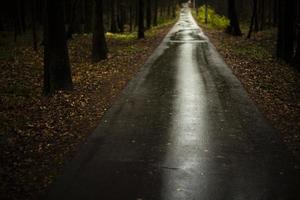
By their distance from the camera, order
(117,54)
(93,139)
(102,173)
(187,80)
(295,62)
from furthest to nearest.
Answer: (117,54) → (295,62) → (187,80) → (93,139) → (102,173)

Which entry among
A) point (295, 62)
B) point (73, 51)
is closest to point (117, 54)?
point (73, 51)

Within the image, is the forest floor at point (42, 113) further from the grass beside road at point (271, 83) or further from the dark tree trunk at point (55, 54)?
the grass beside road at point (271, 83)

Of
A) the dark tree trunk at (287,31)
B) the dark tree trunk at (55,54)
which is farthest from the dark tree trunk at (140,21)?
the dark tree trunk at (55,54)

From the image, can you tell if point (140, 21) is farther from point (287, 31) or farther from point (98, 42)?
point (287, 31)

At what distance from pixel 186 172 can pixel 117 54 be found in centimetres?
1812

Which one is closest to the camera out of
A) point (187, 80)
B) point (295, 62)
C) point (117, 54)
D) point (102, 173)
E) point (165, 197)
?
point (165, 197)

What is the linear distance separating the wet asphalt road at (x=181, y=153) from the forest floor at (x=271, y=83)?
15.1 inches

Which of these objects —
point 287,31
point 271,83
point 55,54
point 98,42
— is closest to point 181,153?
point 55,54

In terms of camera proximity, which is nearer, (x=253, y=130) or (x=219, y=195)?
(x=219, y=195)

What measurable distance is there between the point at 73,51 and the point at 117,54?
3.14 m

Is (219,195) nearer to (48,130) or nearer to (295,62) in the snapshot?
(48,130)

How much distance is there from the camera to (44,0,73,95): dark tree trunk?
15.2m

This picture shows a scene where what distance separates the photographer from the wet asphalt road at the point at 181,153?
→ 25.9 feet

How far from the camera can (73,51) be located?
27.5m
